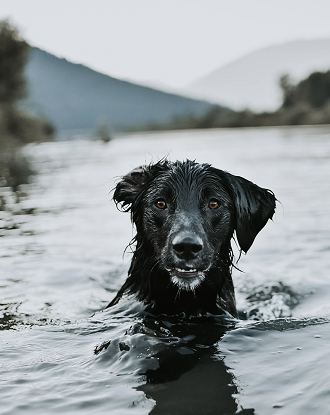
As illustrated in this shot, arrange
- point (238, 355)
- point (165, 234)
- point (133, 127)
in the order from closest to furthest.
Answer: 1. point (238, 355)
2. point (165, 234)
3. point (133, 127)

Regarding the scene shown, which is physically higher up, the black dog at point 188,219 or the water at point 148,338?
the black dog at point 188,219

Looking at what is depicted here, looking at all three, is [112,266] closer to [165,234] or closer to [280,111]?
[165,234]

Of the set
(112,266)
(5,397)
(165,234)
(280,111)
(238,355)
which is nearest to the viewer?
(5,397)

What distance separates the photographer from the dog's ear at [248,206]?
5344 millimetres

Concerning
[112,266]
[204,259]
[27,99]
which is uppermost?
[27,99]

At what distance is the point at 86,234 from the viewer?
10445mm

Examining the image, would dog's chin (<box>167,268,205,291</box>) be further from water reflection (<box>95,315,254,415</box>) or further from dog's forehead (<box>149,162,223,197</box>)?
dog's forehead (<box>149,162,223,197</box>)

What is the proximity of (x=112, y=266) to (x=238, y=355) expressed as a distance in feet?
14.5

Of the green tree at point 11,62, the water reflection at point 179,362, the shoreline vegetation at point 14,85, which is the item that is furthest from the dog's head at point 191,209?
the green tree at point 11,62

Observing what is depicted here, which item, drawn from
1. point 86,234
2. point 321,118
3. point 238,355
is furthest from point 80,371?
point 321,118

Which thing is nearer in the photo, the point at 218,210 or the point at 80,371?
the point at 80,371

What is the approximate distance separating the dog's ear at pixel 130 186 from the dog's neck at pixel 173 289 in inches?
18.9

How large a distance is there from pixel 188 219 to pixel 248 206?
84 cm

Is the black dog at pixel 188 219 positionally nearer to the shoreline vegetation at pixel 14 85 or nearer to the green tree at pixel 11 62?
the shoreline vegetation at pixel 14 85
